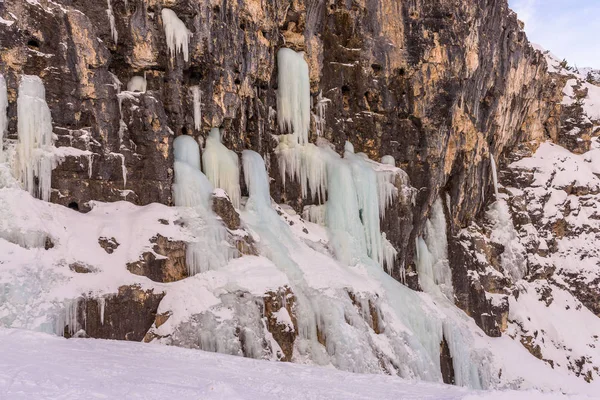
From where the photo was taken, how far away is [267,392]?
941cm

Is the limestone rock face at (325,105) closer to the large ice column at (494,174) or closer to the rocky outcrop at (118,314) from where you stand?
the rocky outcrop at (118,314)

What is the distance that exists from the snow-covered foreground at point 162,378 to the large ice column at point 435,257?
1705 centimetres

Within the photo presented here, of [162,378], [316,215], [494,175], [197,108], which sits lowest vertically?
[162,378]

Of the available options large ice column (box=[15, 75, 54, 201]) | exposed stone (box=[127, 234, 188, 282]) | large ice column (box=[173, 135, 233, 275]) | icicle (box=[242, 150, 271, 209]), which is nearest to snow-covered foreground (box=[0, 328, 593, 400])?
exposed stone (box=[127, 234, 188, 282])

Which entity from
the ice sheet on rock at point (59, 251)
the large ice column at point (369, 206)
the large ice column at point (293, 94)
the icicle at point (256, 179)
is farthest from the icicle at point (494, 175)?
the ice sheet on rock at point (59, 251)

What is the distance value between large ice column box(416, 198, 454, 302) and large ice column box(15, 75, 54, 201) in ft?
53.6

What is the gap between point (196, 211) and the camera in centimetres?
1850

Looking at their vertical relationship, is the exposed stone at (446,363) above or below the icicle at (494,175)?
below

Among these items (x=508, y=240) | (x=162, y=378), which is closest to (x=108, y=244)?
(x=162, y=378)

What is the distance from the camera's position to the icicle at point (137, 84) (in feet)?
63.4

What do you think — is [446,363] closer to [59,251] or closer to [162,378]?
[59,251]

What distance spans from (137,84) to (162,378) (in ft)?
38.7

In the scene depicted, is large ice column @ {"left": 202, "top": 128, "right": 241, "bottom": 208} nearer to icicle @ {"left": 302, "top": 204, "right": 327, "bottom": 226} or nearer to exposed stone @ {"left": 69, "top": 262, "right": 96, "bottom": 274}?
icicle @ {"left": 302, "top": 204, "right": 327, "bottom": 226}

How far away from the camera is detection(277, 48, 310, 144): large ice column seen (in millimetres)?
23469
